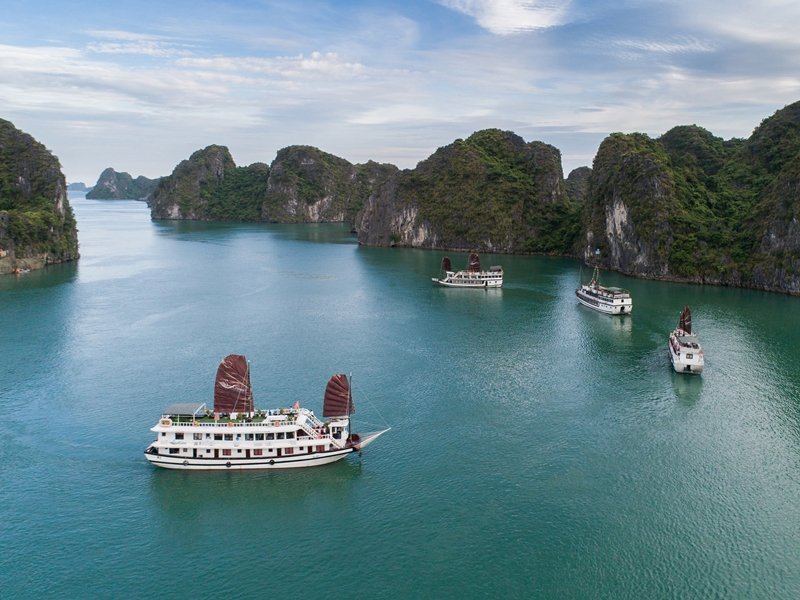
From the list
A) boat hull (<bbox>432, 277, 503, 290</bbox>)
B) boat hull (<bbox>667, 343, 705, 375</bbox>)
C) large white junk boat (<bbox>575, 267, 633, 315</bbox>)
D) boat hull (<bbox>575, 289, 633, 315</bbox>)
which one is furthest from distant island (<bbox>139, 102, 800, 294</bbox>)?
boat hull (<bbox>667, 343, 705, 375</bbox>)

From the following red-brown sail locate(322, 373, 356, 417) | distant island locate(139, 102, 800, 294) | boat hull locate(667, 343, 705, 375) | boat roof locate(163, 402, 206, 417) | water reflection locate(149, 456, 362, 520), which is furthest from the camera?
distant island locate(139, 102, 800, 294)

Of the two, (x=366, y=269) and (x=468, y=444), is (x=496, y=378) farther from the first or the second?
(x=366, y=269)

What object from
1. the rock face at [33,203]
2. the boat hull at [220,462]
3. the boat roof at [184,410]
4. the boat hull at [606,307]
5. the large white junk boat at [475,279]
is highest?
the rock face at [33,203]

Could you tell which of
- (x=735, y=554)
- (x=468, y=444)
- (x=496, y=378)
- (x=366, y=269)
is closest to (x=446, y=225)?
(x=366, y=269)

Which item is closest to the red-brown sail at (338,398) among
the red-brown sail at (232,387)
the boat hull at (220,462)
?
the boat hull at (220,462)

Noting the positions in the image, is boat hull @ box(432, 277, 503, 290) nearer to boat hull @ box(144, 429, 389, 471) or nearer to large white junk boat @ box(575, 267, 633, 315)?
large white junk boat @ box(575, 267, 633, 315)

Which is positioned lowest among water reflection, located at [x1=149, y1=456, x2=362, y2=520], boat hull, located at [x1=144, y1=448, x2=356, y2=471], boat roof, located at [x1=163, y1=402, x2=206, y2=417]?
water reflection, located at [x1=149, y1=456, x2=362, y2=520]

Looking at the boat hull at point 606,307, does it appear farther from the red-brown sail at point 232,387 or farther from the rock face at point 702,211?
the red-brown sail at point 232,387
